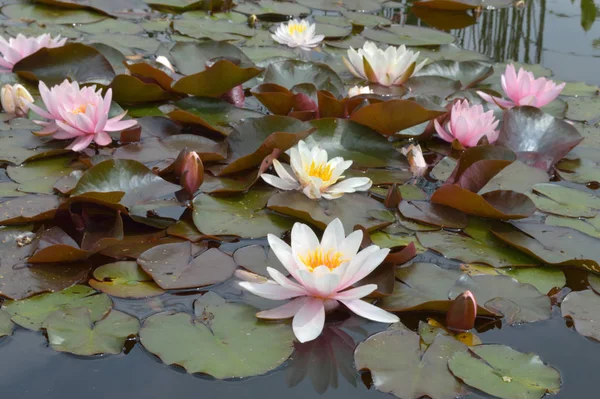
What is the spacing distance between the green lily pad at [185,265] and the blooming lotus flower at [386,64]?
172 cm

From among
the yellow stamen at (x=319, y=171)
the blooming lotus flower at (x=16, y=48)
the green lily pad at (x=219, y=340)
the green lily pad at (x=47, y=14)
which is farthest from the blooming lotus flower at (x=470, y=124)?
the green lily pad at (x=47, y=14)

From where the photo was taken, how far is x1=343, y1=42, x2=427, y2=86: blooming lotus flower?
10.9ft

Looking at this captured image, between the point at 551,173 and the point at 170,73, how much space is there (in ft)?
6.02

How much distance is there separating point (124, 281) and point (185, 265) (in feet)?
0.60

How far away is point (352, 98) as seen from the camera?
2818mm

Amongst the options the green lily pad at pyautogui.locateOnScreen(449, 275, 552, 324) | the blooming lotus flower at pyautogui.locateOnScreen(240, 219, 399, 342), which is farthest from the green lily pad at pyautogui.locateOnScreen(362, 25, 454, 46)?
the blooming lotus flower at pyautogui.locateOnScreen(240, 219, 399, 342)

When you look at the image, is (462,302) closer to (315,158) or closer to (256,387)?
(256,387)

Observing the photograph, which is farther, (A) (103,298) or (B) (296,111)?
(B) (296,111)

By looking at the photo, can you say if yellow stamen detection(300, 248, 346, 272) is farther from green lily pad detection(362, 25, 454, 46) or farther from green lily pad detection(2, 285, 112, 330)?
green lily pad detection(362, 25, 454, 46)

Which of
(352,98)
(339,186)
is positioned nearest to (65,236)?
(339,186)

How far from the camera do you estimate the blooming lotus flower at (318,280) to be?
165 cm

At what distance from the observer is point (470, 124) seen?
8.95 feet

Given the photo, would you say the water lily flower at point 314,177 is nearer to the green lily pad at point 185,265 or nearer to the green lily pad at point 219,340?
the green lily pad at point 185,265

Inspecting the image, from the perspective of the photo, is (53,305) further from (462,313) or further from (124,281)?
(462,313)
